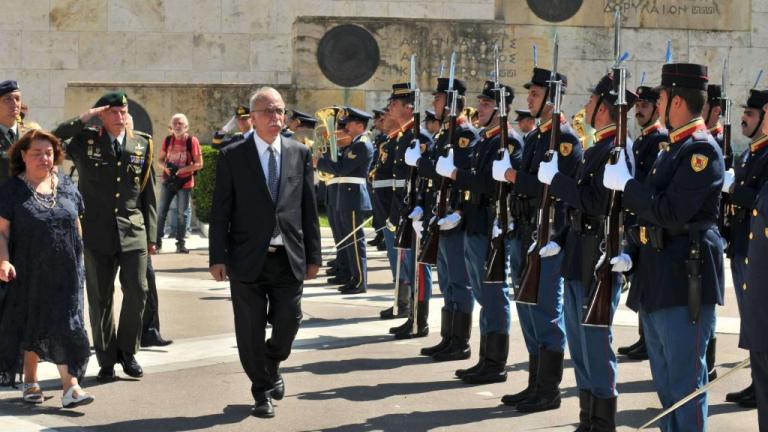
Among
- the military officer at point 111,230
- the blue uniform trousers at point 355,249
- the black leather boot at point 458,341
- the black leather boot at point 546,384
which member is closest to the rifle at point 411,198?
the black leather boot at point 458,341

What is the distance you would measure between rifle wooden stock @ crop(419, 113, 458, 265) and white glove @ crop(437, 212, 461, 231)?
18 centimetres

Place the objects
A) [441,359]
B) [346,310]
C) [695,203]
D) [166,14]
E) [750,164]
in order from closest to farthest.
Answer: [695,203] < [750,164] < [441,359] < [346,310] < [166,14]

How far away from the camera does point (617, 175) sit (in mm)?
5938

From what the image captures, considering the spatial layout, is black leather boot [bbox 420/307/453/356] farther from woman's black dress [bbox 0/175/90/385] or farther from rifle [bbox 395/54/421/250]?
woman's black dress [bbox 0/175/90/385]

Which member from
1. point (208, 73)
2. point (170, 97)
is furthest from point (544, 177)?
point (208, 73)

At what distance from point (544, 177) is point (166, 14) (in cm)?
1770

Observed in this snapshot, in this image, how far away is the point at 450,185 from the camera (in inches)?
357

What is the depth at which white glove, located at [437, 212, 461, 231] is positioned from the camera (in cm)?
876

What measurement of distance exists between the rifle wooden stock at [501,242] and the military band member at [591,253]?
3.66 ft

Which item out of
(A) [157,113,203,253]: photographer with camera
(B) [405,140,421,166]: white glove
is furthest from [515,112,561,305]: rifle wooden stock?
(A) [157,113,203,253]: photographer with camera

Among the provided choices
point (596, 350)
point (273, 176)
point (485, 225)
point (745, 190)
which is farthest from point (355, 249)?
point (596, 350)

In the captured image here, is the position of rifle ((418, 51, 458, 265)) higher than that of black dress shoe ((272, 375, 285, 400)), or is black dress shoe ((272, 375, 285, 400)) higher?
rifle ((418, 51, 458, 265))

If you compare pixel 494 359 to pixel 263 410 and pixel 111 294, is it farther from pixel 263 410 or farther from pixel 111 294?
pixel 111 294

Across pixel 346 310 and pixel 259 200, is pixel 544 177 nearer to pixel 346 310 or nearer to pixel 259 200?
pixel 259 200
